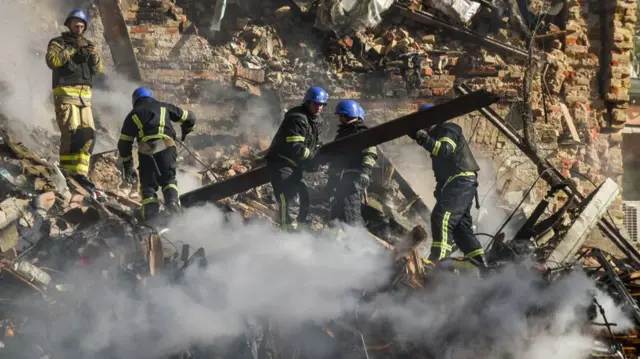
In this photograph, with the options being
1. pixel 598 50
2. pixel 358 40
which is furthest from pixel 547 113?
pixel 358 40

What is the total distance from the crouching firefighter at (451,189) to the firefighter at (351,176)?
68 centimetres

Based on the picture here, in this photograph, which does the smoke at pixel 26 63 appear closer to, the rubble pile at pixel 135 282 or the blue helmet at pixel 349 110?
the rubble pile at pixel 135 282

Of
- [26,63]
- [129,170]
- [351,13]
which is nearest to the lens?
[129,170]

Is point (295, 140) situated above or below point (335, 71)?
above

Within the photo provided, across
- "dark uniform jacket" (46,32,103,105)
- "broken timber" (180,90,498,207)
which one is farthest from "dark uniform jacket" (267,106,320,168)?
"dark uniform jacket" (46,32,103,105)

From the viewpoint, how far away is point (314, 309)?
634 centimetres

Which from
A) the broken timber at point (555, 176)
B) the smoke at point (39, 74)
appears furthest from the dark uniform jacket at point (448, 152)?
the smoke at point (39, 74)

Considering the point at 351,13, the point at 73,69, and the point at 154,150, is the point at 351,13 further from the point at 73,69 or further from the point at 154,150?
the point at 154,150

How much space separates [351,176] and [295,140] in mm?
880

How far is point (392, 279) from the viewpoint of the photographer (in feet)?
21.2

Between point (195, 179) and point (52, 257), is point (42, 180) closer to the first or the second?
point (52, 257)

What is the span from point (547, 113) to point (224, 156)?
4309 millimetres

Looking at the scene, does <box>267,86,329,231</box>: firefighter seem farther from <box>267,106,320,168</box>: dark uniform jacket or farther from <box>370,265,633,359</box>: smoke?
<box>370,265,633,359</box>: smoke

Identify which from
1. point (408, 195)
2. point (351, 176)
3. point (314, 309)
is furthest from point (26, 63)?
point (314, 309)
